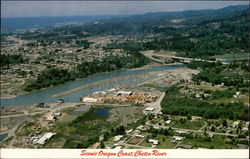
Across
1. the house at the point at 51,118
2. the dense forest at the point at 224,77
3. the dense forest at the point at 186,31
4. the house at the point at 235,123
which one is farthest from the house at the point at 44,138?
the dense forest at the point at 186,31

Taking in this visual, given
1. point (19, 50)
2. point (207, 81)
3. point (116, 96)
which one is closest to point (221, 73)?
point (207, 81)

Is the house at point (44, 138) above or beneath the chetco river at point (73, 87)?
above

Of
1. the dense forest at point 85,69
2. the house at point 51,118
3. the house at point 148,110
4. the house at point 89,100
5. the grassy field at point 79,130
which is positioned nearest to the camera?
the grassy field at point 79,130

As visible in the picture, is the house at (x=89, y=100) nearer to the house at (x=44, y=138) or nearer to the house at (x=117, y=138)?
the house at (x=44, y=138)

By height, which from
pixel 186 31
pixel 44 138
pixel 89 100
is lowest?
pixel 89 100

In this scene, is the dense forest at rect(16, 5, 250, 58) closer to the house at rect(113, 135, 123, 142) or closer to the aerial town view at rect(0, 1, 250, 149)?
the aerial town view at rect(0, 1, 250, 149)

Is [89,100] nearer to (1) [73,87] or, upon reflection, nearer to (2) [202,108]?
(1) [73,87]

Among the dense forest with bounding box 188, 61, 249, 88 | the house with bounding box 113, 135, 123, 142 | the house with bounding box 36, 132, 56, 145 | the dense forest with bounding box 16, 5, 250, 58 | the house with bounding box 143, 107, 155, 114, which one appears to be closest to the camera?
the house with bounding box 113, 135, 123, 142

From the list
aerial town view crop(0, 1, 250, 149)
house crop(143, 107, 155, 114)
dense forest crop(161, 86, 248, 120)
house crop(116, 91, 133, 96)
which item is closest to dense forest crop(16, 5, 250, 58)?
aerial town view crop(0, 1, 250, 149)

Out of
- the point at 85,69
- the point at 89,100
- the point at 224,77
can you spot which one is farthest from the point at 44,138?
the point at 85,69
